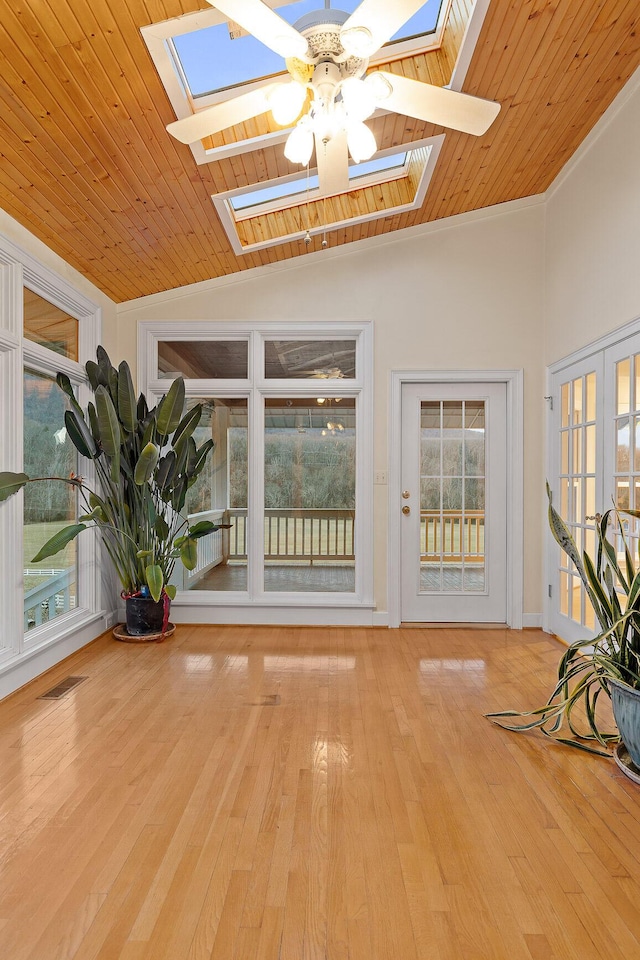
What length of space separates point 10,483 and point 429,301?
3.38 metres

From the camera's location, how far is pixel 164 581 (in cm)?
449

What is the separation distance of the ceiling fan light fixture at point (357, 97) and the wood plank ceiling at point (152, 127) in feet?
2.19

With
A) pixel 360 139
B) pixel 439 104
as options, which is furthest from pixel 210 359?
pixel 439 104

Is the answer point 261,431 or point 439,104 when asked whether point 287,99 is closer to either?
point 439,104

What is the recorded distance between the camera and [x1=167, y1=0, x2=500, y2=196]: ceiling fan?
1.91 m

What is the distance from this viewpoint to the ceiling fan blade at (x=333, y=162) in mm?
2650

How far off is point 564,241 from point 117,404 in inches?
136

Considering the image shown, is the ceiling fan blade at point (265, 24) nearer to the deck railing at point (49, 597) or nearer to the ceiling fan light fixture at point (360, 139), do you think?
the ceiling fan light fixture at point (360, 139)

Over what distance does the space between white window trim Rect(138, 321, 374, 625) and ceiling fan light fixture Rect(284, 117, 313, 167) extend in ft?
8.16

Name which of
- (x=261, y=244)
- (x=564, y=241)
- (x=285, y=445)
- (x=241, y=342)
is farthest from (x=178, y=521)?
(x=564, y=241)

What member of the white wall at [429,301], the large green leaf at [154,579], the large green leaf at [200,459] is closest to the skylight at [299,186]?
the white wall at [429,301]

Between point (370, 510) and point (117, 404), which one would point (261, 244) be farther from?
point (370, 510)

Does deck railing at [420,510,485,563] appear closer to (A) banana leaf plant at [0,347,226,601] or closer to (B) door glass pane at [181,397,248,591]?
(B) door glass pane at [181,397,248,591]

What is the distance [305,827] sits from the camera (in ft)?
6.97
